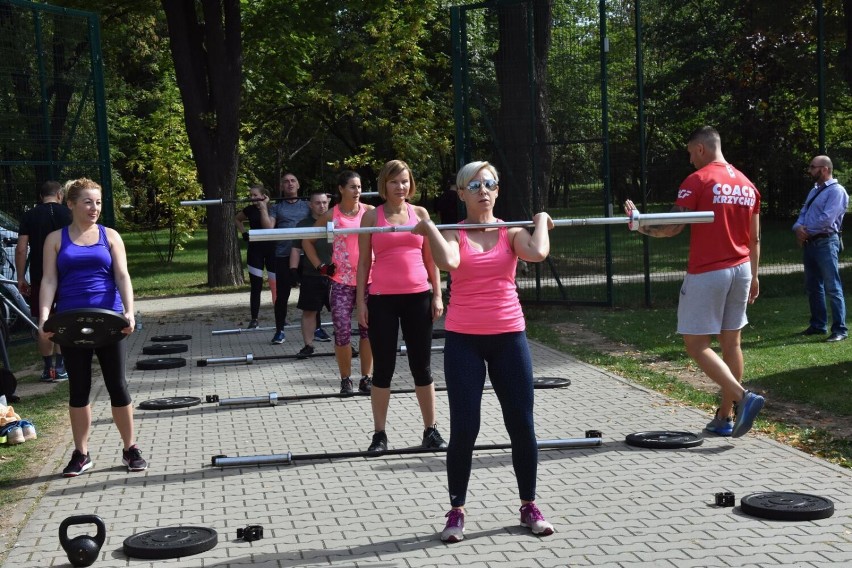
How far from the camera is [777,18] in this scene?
17.8m

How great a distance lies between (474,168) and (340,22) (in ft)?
103

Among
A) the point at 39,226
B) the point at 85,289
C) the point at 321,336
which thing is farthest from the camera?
the point at 321,336

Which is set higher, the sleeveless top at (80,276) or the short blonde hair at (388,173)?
the short blonde hair at (388,173)

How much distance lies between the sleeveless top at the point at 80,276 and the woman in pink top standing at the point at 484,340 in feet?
9.01

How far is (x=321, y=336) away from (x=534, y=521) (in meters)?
8.78

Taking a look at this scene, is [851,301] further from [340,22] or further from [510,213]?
[340,22]

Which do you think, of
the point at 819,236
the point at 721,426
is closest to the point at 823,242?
the point at 819,236

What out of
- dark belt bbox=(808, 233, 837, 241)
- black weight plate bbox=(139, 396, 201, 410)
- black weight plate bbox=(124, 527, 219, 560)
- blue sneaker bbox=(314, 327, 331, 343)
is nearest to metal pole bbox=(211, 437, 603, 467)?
black weight plate bbox=(124, 527, 219, 560)

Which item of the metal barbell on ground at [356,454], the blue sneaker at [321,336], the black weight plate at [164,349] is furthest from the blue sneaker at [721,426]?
the black weight plate at [164,349]

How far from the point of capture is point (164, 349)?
13.8m

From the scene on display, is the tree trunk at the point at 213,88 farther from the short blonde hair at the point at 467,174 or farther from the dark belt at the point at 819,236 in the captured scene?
the short blonde hair at the point at 467,174

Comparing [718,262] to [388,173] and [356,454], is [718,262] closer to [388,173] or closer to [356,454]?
[388,173]

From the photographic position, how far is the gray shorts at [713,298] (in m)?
7.63

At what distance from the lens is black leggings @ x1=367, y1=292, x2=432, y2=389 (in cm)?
751
